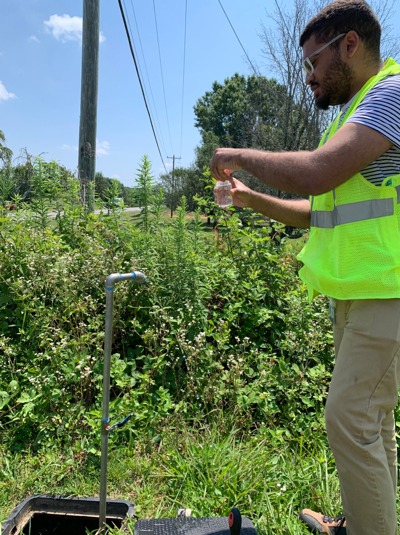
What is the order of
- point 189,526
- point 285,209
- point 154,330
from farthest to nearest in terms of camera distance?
point 154,330 < point 285,209 < point 189,526

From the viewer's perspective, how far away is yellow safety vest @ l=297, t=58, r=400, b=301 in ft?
4.58

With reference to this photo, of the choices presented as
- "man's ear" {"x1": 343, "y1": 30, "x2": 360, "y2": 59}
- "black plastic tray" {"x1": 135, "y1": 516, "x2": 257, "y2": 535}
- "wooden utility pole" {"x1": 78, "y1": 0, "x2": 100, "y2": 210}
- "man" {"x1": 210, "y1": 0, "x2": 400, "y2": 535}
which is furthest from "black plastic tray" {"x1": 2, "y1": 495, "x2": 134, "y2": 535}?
"wooden utility pole" {"x1": 78, "y1": 0, "x2": 100, "y2": 210}

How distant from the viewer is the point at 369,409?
1.41 metres

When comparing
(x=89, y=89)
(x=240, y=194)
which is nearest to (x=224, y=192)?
(x=240, y=194)

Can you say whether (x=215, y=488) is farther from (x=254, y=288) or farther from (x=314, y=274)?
(x=254, y=288)

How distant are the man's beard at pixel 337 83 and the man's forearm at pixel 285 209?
562 mm

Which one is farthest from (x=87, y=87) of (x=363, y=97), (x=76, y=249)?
(x=363, y=97)

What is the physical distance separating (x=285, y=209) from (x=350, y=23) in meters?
0.88

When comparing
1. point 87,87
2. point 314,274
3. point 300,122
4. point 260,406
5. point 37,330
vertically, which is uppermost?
point 300,122

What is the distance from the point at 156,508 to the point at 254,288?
1.78 meters

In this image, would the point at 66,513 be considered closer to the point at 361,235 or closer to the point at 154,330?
the point at 154,330

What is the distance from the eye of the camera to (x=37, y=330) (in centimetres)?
292

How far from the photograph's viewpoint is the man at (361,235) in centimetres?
134

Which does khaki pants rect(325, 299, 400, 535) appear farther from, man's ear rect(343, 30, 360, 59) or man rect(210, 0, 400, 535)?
man's ear rect(343, 30, 360, 59)
